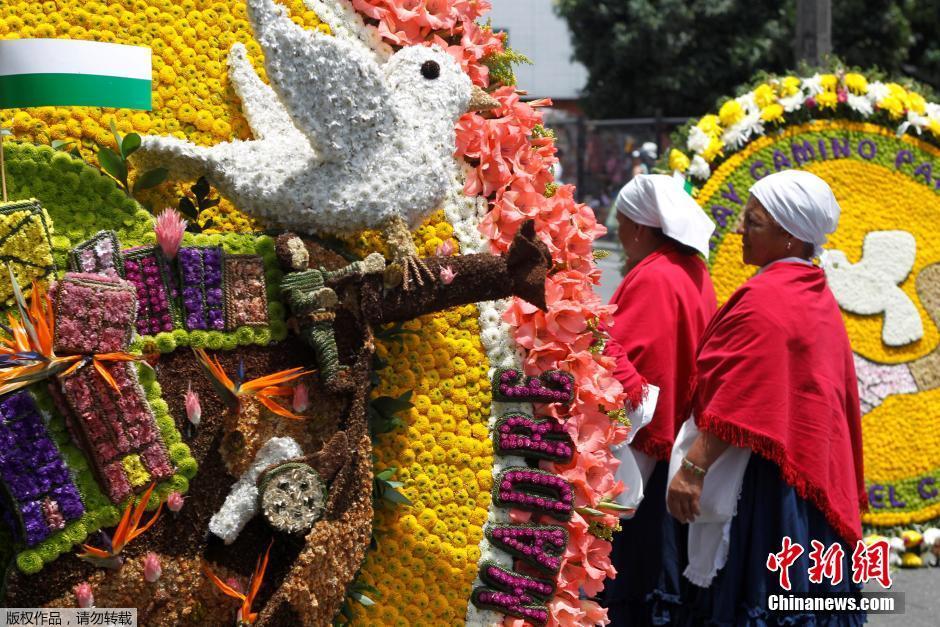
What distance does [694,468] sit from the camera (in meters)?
3.53

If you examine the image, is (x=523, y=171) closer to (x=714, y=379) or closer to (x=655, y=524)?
(x=714, y=379)

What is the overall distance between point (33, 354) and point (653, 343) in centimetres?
234

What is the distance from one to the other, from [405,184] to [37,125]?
855 millimetres

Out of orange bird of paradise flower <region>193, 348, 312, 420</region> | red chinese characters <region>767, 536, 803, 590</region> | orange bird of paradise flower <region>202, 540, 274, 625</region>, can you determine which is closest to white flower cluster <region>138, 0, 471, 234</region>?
orange bird of paradise flower <region>193, 348, 312, 420</region>

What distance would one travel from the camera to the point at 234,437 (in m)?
2.35

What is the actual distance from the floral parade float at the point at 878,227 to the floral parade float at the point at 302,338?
2784 mm

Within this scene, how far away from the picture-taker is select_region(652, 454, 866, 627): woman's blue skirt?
3492 mm

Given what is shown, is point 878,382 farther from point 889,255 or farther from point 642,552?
point 642,552

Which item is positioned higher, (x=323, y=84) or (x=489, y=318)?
(x=323, y=84)

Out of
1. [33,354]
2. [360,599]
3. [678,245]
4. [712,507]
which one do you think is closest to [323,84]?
[33,354]

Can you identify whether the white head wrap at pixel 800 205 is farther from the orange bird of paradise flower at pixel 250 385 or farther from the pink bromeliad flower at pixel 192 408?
the pink bromeliad flower at pixel 192 408

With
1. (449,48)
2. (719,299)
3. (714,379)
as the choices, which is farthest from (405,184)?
(719,299)

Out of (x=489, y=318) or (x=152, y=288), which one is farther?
(x=489, y=318)

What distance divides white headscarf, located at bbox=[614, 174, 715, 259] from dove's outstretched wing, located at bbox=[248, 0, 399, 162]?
1.85 m
